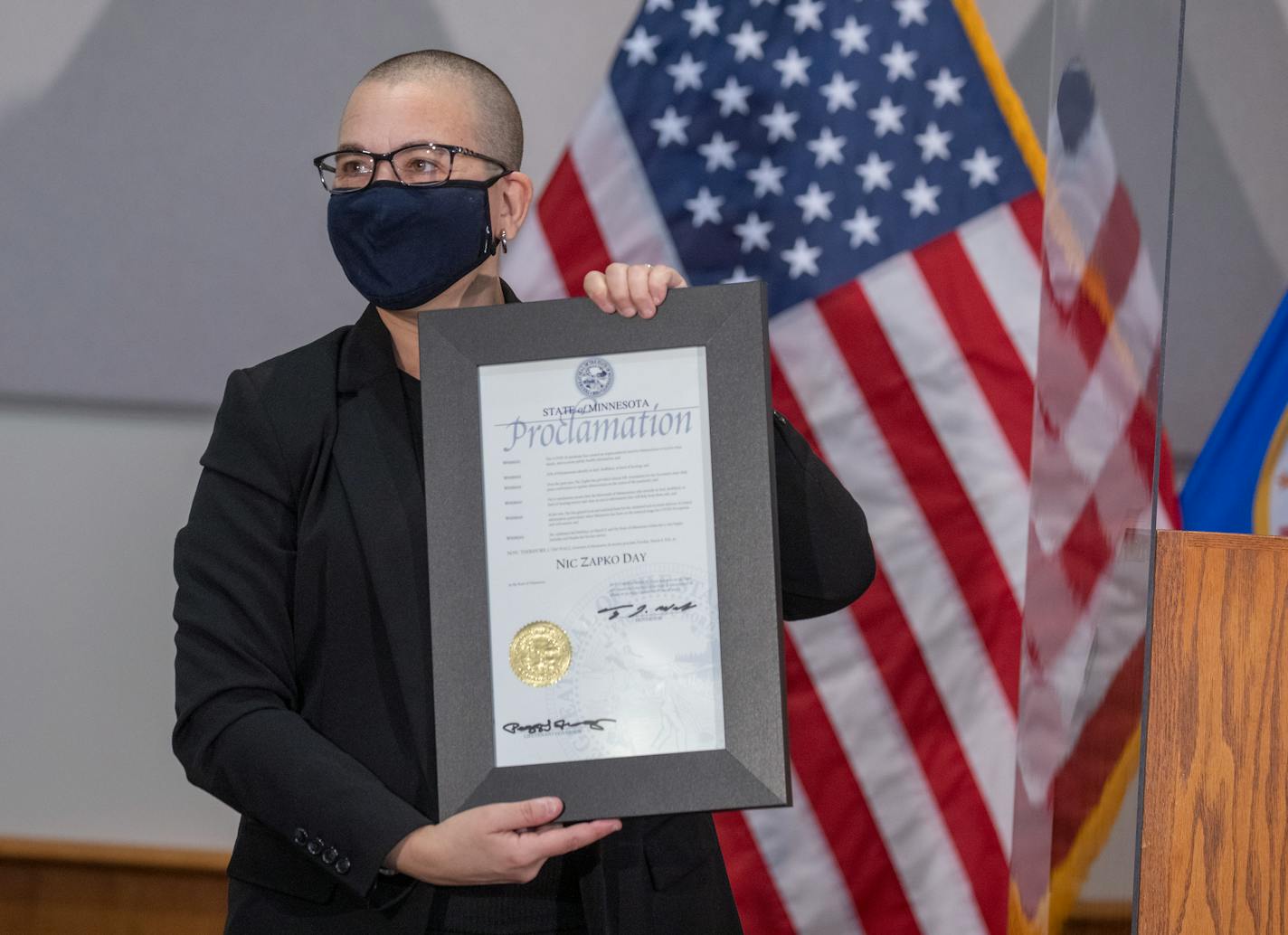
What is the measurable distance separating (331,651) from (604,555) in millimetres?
282

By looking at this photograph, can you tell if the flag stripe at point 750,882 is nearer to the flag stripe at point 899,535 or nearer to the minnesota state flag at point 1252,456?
the flag stripe at point 899,535

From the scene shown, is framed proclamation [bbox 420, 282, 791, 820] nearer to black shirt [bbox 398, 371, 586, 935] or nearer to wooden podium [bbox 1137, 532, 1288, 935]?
black shirt [bbox 398, 371, 586, 935]

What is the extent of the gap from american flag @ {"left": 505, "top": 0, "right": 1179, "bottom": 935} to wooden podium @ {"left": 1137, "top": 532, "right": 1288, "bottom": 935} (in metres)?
1.11

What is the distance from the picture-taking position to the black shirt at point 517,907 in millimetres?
1128

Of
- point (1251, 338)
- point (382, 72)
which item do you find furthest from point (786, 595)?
point (1251, 338)

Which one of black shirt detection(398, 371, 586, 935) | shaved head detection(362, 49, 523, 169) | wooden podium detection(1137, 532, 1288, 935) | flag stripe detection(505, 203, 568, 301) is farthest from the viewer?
flag stripe detection(505, 203, 568, 301)

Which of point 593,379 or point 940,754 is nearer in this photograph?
point 593,379

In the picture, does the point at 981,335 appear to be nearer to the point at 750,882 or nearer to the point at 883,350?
the point at 883,350

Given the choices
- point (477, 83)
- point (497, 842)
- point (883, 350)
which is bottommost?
point (497, 842)

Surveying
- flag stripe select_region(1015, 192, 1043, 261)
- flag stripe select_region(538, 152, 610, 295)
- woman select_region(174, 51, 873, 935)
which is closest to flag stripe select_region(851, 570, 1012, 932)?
flag stripe select_region(1015, 192, 1043, 261)

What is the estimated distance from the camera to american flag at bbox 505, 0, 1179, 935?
1979 mm

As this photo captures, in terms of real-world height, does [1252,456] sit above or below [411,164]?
below

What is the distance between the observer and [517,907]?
114 centimetres

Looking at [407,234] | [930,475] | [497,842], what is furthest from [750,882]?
[407,234]
